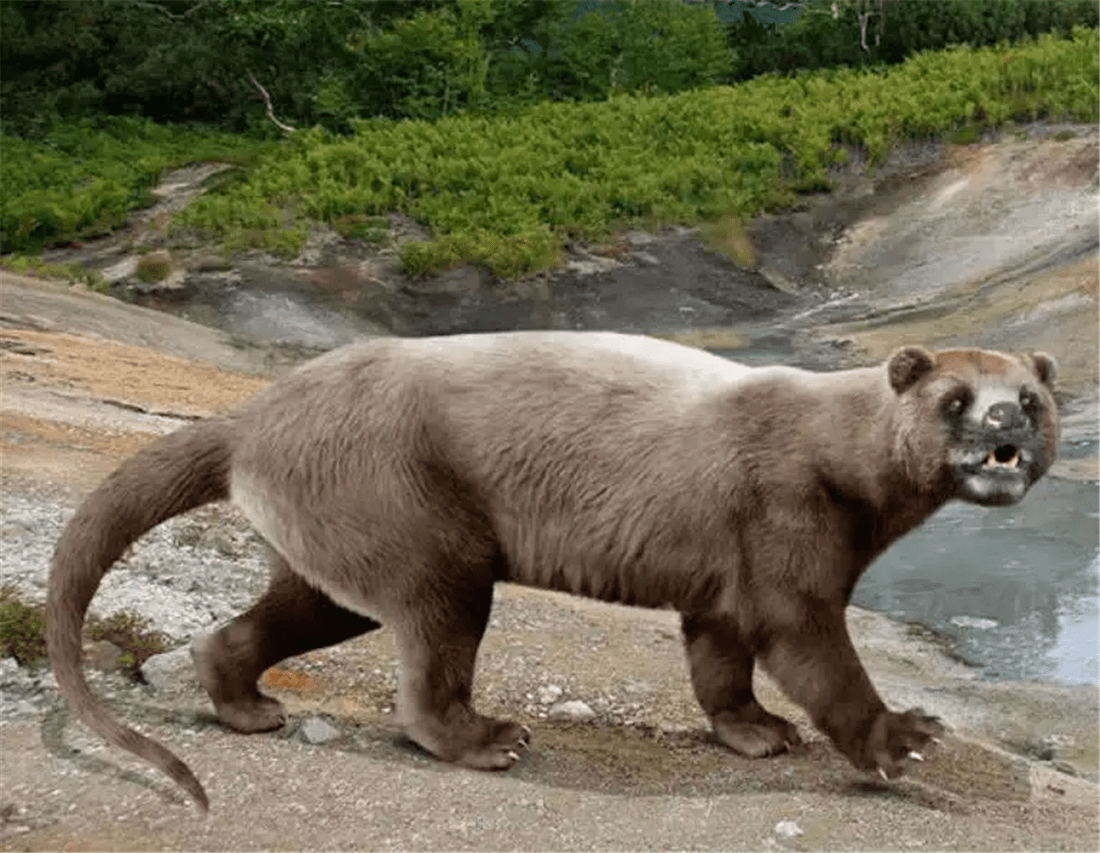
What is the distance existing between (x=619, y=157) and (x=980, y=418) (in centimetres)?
2307

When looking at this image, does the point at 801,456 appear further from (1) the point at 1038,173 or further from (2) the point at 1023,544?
(1) the point at 1038,173

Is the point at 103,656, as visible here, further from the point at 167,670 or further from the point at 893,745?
the point at 893,745

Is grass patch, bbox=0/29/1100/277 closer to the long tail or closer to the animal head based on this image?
the long tail

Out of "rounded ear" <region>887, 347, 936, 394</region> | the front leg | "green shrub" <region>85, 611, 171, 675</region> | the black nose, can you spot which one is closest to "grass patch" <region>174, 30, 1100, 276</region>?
"green shrub" <region>85, 611, 171, 675</region>

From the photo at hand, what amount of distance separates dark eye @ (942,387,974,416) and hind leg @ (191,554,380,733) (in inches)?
90.6

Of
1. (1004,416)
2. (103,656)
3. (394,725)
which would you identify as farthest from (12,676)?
(1004,416)

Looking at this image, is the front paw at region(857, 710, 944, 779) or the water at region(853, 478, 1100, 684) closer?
the front paw at region(857, 710, 944, 779)

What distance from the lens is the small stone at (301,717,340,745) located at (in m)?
5.91

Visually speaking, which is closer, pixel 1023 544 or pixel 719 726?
pixel 719 726

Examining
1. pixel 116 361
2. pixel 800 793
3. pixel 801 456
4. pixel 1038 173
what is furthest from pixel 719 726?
pixel 1038 173

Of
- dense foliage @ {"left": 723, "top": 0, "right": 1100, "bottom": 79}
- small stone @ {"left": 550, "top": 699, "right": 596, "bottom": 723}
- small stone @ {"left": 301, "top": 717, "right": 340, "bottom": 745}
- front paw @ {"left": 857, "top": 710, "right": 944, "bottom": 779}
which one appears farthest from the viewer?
dense foliage @ {"left": 723, "top": 0, "right": 1100, "bottom": 79}

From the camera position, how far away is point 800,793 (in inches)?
226

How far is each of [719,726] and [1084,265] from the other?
15953 mm

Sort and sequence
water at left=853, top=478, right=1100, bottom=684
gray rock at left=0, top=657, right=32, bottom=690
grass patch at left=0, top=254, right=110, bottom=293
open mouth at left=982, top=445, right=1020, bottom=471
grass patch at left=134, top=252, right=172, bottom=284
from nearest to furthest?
1. open mouth at left=982, top=445, right=1020, bottom=471
2. gray rock at left=0, top=657, right=32, bottom=690
3. water at left=853, top=478, right=1100, bottom=684
4. grass patch at left=0, top=254, right=110, bottom=293
5. grass patch at left=134, top=252, right=172, bottom=284
